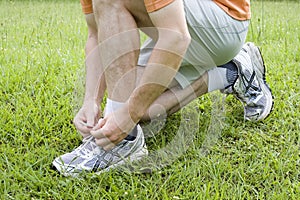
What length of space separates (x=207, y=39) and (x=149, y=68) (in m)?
0.39

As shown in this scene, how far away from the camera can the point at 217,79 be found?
6.50 feet

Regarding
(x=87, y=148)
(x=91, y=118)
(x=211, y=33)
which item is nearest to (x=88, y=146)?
(x=87, y=148)

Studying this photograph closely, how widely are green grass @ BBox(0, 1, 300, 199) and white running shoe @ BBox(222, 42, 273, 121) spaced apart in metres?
0.05

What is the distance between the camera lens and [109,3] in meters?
1.62

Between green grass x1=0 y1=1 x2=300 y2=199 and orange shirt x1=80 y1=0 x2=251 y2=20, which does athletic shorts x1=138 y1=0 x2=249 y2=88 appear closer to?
orange shirt x1=80 y1=0 x2=251 y2=20

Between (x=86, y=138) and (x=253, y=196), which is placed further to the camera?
(x=86, y=138)

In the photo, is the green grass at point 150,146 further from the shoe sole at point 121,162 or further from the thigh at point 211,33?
the thigh at point 211,33

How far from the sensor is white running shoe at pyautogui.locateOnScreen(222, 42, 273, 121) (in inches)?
81.0

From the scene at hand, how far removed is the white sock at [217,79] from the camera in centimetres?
197

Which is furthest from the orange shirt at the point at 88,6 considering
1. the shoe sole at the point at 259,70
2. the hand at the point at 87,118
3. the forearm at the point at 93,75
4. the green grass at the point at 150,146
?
the shoe sole at the point at 259,70

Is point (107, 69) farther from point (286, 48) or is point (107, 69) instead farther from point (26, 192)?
point (286, 48)

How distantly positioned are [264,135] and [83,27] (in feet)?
8.06

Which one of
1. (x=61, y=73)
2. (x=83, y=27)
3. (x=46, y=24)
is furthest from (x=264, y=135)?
(x=46, y=24)

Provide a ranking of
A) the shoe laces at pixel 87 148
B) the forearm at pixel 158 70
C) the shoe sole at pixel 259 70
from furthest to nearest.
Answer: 1. the shoe sole at pixel 259 70
2. the shoe laces at pixel 87 148
3. the forearm at pixel 158 70
